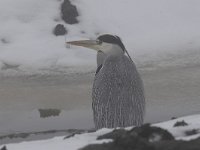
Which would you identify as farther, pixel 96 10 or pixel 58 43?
pixel 96 10

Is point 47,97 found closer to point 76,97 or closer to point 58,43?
point 76,97

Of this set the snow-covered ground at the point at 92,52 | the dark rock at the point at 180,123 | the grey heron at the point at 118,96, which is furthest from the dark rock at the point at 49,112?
the dark rock at the point at 180,123

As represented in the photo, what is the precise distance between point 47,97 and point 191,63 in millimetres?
2622

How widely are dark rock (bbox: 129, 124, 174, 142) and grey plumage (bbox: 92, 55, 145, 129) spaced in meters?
2.01

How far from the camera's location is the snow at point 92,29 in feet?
32.3

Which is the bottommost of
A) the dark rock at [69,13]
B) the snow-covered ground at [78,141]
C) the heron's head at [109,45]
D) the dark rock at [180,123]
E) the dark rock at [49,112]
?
the dark rock at [49,112]

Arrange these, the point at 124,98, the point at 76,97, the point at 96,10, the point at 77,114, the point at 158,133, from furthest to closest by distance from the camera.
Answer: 1. the point at 96,10
2. the point at 76,97
3. the point at 77,114
4. the point at 124,98
5. the point at 158,133

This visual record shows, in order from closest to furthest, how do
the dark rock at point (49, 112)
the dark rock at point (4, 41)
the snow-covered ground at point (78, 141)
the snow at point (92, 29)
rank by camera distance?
the snow-covered ground at point (78, 141)
the dark rock at point (49, 112)
the snow at point (92, 29)
the dark rock at point (4, 41)

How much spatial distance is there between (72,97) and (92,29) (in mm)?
2728

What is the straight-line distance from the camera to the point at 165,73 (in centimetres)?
923

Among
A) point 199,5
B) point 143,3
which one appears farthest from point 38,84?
point 199,5

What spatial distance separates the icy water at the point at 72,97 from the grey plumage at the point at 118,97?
167 cm

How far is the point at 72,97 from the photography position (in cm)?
831

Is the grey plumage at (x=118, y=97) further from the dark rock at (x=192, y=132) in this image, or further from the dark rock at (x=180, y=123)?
the dark rock at (x=192, y=132)
